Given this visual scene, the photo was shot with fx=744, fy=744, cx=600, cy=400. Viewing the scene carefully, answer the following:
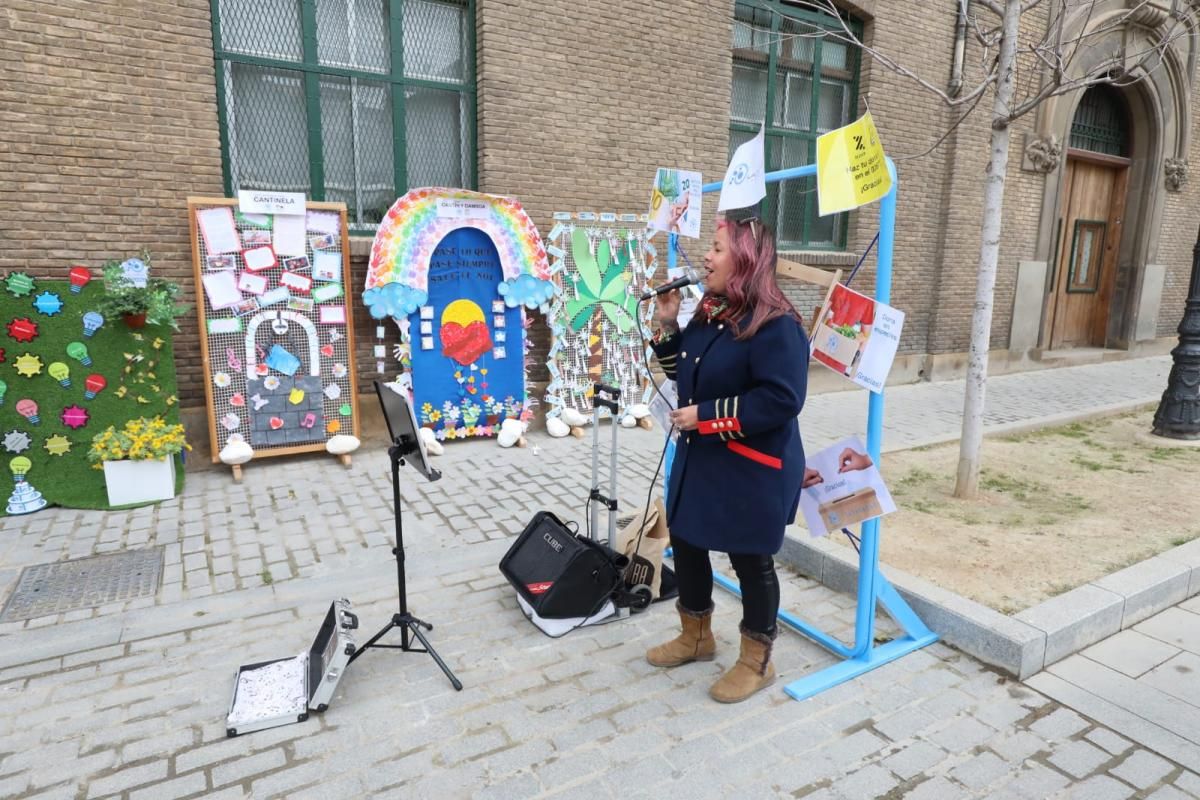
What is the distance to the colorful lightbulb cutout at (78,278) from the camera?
16.9 feet

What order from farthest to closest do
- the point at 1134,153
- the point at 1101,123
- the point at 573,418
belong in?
the point at 1134,153, the point at 1101,123, the point at 573,418

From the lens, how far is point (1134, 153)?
12.6 meters

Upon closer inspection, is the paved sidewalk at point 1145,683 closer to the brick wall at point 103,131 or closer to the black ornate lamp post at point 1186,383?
the black ornate lamp post at point 1186,383

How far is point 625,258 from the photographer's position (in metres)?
7.66

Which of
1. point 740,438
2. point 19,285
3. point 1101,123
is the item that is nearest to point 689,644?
point 740,438

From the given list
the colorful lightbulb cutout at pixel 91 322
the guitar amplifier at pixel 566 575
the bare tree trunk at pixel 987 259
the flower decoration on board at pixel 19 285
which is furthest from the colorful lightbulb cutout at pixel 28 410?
the bare tree trunk at pixel 987 259

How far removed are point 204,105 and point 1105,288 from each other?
46.9 ft

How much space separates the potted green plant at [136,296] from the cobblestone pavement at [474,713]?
1648mm

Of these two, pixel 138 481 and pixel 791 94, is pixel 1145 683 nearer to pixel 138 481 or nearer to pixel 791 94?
pixel 138 481

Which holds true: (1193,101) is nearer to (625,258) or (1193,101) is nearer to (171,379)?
(625,258)

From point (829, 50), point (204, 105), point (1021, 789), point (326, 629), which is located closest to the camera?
point (1021, 789)

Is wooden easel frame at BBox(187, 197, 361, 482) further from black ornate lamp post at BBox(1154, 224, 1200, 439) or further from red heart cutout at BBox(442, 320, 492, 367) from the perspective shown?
black ornate lamp post at BBox(1154, 224, 1200, 439)

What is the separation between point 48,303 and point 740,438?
195 inches

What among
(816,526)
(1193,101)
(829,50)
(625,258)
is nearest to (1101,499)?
(816,526)
